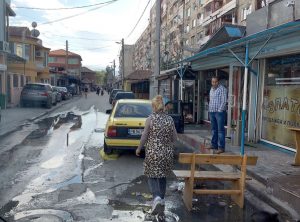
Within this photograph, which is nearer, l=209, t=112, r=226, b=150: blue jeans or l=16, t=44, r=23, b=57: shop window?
l=209, t=112, r=226, b=150: blue jeans

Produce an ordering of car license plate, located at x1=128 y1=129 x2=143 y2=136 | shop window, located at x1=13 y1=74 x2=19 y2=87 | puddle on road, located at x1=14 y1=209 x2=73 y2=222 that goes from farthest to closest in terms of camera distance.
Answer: shop window, located at x1=13 y1=74 x2=19 y2=87 < car license plate, located at x1=128 y1=129 x2=143 y2=136 < puddle on road, located at x1=14 y1=209 x2=73 y2=222

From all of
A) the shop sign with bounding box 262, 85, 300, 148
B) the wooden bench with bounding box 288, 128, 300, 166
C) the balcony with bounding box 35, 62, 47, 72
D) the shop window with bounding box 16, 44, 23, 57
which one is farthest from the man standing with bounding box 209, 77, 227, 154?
the balcony with bounding box 35, 62, 47, 72

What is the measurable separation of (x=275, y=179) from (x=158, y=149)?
2.53 m

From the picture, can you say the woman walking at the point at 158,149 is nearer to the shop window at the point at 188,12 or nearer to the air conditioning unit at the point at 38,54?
the air conditioning unit at the point at 38,54

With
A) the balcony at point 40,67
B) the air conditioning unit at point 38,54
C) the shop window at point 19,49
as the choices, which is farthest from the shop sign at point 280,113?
the air conditioning unit at point 38,54

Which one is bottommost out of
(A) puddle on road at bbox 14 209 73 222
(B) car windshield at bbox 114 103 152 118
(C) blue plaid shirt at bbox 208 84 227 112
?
(A) puddle on road at bbox 14 209 73 222

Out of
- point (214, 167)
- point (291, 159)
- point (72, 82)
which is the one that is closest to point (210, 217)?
point (214, 167)

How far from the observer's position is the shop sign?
9.52m

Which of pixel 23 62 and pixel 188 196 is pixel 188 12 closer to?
pixel 23 62

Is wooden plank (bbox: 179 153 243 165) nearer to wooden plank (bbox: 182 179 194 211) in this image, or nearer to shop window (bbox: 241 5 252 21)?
wooden plank (bbox: 182 179 194 211)

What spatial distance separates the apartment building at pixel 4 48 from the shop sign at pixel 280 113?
18.0 m

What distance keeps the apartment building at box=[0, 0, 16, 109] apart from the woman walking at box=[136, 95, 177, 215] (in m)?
20.2

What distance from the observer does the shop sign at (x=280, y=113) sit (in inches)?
375

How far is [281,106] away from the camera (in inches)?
399
